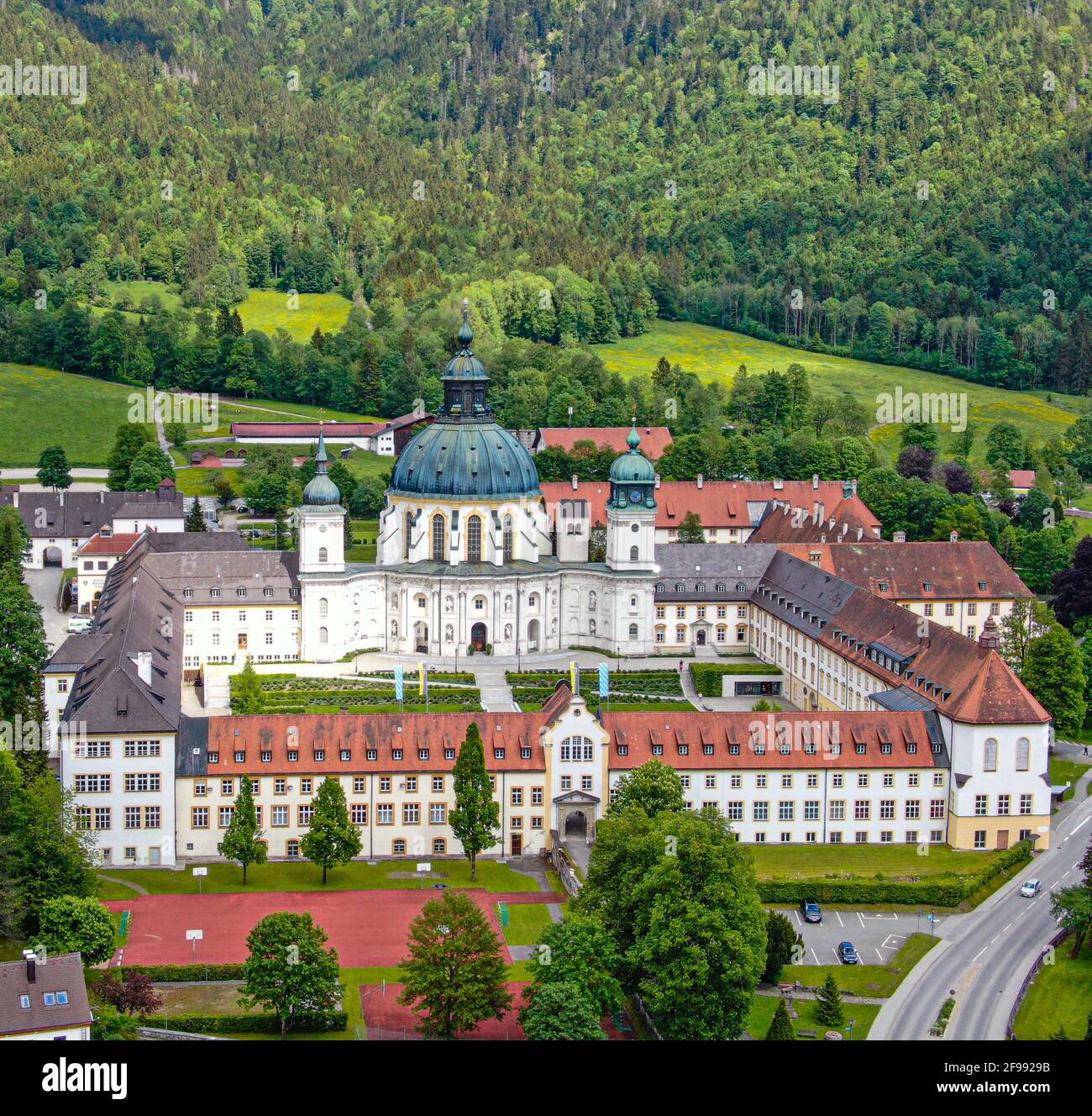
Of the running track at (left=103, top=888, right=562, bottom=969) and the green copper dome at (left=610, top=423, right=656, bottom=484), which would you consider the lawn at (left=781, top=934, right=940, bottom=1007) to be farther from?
the green copper dome at (left=610, top=423, right=656, bottom=484)

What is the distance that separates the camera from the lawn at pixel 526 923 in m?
87.8

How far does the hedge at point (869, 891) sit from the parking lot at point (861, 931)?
79cm

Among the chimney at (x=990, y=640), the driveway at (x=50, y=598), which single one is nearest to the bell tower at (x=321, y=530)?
the driveway at (x=50, y=598)

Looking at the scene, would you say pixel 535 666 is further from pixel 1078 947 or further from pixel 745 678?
pixel 1078 947

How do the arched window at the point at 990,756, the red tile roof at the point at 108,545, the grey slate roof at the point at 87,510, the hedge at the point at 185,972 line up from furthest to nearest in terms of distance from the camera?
the grey slate roof at the point at 87,510 < the red tile roof at the point at 108,545 < the arched window at the point at 990,756 < the hedge at the point at 185,972

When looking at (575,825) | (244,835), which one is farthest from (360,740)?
(575,825)

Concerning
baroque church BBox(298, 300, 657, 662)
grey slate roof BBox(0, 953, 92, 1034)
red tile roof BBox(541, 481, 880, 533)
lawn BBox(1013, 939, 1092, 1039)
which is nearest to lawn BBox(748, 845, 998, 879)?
lawn BBox(1013, 939, 1092, 1039)

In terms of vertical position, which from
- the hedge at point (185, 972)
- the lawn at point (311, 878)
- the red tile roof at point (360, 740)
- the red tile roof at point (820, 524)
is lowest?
the hedge at point (185, 972)

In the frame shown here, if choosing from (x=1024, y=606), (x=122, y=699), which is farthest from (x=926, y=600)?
(x=122, y=699)

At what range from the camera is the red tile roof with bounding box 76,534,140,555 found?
157000 mm

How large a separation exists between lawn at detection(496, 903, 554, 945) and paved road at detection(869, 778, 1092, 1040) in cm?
1617

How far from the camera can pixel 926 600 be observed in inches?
5719

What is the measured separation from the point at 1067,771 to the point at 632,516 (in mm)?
44270

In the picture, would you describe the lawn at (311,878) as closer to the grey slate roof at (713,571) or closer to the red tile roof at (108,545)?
the grey slate roof at (713,571)
